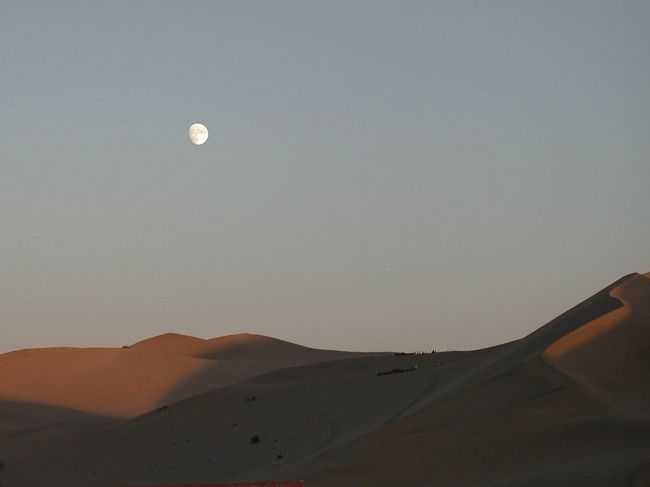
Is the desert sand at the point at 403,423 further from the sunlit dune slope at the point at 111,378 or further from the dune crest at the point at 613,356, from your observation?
the sunlit dune slope at the point at 111,378

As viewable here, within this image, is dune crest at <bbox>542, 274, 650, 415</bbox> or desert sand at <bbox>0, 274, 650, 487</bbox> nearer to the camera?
desert sand at <bbox>0, 274, 650, 487</bbox>

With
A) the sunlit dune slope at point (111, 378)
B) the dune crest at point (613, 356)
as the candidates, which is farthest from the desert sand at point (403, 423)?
the sunlit dune slope at point (111, 378)

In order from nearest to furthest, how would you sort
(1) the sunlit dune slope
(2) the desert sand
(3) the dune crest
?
(2) the desert sand → (3) the dune crest → (1) the sunlit dune slope

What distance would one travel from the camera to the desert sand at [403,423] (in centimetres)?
1557

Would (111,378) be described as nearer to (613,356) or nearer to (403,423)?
(403,423)

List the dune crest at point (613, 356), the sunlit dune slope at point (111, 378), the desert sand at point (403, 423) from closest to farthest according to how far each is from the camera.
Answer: the desert sand at point (403, 423) < the dune crest at point (613, 356) < the sunlit dune slope at point (111, 378)

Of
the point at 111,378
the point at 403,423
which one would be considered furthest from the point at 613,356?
the point at 111,378

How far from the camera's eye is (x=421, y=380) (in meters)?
25.9

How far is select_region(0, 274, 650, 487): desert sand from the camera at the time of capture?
1557cm

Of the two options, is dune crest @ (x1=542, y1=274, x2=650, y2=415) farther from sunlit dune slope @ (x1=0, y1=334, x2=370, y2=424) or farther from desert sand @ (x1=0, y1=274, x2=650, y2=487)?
sunlit dune slope @ (x1=0, y1=334, x2=370, y2=424)

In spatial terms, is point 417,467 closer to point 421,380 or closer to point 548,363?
point 548,363

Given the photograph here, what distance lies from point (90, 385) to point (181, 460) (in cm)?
1854

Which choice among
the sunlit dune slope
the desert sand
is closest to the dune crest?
the desert sand

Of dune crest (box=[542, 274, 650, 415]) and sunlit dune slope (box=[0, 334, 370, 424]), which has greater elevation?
sunlit dune slope (box=[0, 334, 370, 424])
